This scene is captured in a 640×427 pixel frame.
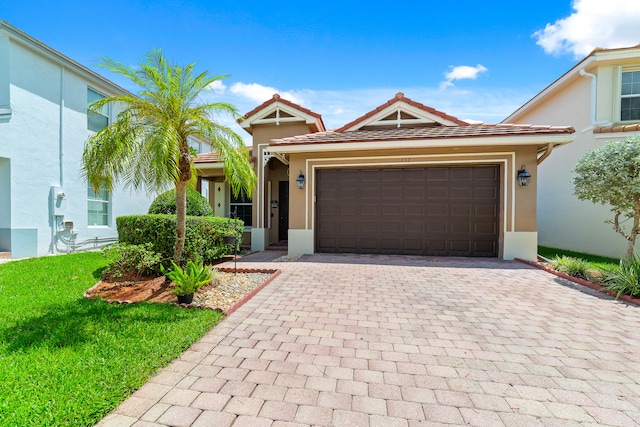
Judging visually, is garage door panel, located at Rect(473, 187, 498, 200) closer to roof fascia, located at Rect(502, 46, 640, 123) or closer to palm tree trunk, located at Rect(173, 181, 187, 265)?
roof fascia, located at Rect(502, 46, 640, 123)

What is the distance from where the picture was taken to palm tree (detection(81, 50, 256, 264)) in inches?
171

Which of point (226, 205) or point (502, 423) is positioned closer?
point (502, 423)

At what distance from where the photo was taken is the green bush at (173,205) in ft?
24.6

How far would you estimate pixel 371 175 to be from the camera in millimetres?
9164

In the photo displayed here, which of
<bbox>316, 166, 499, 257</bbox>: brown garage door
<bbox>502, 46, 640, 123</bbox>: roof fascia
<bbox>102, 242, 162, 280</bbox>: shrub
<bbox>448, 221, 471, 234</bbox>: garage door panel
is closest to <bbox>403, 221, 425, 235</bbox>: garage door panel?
<bbox>316, 166, 499, 257</bbox>: brown garage door

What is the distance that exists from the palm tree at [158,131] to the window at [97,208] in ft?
24.8

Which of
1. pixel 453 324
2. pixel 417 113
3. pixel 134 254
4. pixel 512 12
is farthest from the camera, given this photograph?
pixel 417 113

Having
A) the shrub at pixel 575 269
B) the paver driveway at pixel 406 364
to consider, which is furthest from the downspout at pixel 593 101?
the paver driveway at pixel 406 364

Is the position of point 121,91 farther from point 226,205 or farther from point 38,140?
point 226,205

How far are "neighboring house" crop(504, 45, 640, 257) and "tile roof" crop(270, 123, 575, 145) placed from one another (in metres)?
3.66

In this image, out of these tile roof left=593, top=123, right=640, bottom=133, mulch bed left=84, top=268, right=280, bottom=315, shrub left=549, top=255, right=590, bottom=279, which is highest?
tile roof left=593, top=123, right=640, bottom=133

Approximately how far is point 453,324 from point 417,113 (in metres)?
8.19

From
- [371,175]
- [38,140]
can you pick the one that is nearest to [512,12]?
[371,175]

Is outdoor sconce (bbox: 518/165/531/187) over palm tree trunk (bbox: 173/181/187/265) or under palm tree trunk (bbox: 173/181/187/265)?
over
